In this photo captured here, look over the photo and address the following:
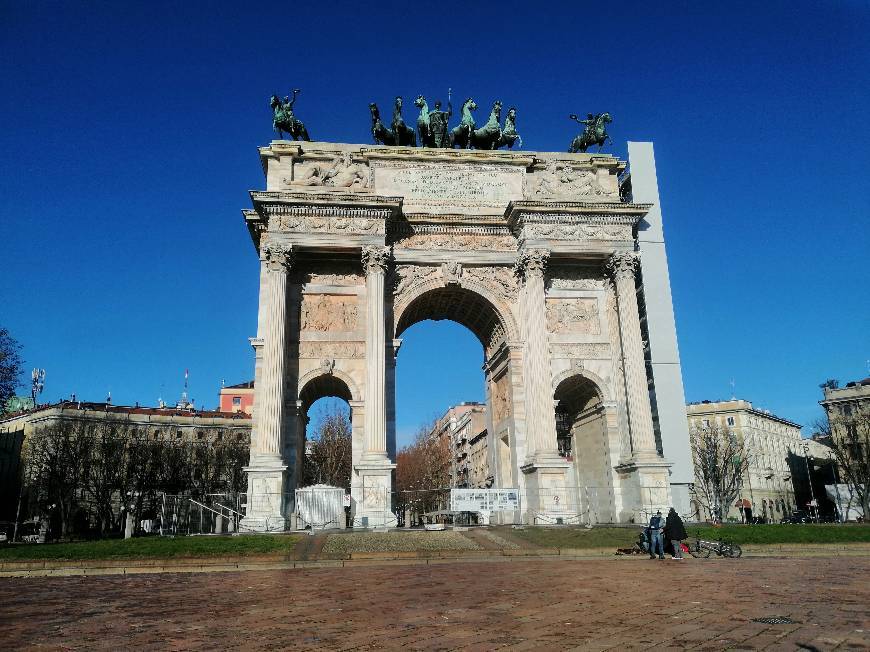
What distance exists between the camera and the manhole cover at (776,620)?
6301mm

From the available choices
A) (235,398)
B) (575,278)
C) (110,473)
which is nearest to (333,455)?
(110,473)

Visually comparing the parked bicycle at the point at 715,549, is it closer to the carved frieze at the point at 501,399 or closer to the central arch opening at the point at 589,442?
the central arch opening at the point at 589,442

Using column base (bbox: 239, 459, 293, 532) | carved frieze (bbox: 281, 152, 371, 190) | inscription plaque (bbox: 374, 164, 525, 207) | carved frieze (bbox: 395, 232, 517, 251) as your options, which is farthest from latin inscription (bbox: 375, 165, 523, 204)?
column base (bbox: 239, 459, 293, 532)

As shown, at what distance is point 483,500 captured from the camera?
26359mm

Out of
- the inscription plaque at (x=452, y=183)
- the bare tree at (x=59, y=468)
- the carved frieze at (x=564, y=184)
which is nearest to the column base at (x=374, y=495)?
the inscription plaque at (x=452, y=183)

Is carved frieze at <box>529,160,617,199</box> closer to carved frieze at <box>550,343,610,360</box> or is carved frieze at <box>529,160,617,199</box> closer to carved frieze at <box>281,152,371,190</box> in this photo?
carved frieze at <box>550,343,610,360</box>

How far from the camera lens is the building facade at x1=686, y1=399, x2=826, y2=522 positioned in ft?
233

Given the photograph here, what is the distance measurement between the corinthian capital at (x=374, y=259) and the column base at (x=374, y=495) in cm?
839

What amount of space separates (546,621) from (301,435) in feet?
81.4

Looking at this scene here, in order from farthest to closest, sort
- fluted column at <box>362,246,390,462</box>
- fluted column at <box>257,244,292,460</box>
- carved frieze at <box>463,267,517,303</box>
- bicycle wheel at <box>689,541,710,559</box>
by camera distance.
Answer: carved frieze at <box>463,267,517,303</box>, fluted column at <box>362,246,390,462</box>, fluted column at <box>257,244,292,460</box>, bicycle wheel at <box>689,541,710,559</box>

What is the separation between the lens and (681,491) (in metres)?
30.9

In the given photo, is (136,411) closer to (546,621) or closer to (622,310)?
(622,310)

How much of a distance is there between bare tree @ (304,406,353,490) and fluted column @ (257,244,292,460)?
26828 mm

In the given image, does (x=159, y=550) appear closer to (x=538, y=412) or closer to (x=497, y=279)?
(x=538, y=412)
